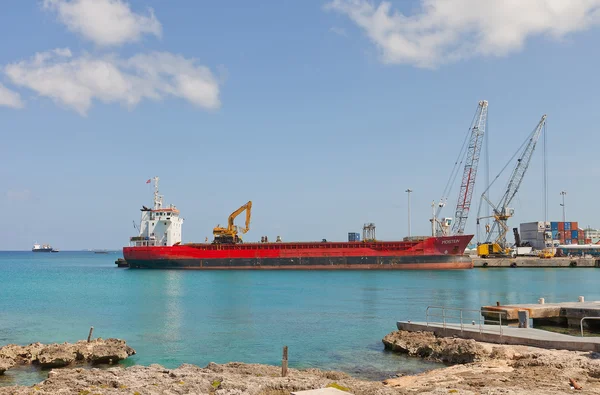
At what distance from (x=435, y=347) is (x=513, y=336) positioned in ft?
8.62

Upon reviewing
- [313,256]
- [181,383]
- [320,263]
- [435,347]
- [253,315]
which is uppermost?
[313,256]

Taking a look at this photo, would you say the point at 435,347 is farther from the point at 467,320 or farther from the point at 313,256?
the point at 313,256

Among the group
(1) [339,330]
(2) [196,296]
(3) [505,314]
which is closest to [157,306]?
(2) [196,296]

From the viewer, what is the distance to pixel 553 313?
83.6ft

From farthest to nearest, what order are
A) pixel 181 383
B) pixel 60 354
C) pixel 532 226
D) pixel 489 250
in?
pixel 532 226 < pixel 489 250 < pixel 60 354 < pixel 181 383

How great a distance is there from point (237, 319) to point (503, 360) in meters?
17.7

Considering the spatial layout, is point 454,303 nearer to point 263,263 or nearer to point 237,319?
point 237,319

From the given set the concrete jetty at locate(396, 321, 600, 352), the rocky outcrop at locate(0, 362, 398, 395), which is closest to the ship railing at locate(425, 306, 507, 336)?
the concrete jetty at locate(396, 321, 600, 352)

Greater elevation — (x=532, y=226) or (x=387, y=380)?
(x=532, y=226)

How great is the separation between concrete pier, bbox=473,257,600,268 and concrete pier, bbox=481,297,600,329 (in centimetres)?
6789

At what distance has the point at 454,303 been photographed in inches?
1454

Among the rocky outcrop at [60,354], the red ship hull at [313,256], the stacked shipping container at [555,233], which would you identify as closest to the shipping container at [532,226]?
the stacked shipping container at [555,233]

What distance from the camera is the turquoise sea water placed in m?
20.5

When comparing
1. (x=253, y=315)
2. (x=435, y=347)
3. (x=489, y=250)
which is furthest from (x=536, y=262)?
(x=435, y=347)
